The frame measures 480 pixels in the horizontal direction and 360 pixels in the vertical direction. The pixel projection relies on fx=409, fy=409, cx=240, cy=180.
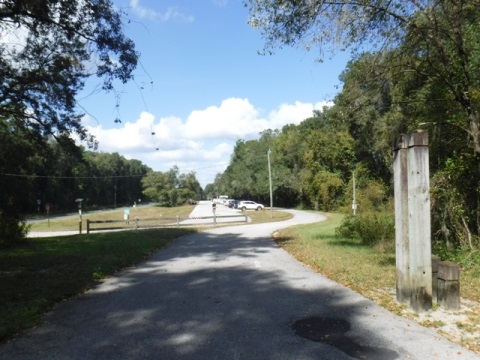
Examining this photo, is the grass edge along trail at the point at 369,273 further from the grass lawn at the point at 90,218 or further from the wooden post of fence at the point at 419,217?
the grass lawn at the point at 90,218

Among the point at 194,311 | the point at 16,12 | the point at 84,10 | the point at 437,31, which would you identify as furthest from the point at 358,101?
the point at 16,12

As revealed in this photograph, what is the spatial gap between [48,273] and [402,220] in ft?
27.2

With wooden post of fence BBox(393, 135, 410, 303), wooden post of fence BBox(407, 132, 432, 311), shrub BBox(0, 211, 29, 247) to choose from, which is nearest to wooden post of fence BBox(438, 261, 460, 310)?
wooden post of fence BBox(407, 132, 432, 311)

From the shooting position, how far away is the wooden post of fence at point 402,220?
6590mm

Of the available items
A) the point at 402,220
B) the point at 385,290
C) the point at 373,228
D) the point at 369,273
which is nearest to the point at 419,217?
the point at 402,220

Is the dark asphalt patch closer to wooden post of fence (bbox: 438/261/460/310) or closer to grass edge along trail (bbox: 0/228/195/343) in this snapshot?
wooden post of fence (bbox: 438/261/460/310)

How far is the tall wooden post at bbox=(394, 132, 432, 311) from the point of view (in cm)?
633

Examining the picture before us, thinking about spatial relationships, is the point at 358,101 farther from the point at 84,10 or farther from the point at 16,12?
the point at 16,12

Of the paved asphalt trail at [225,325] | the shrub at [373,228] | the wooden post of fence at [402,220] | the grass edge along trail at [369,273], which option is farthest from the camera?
the shrub at [373,228]

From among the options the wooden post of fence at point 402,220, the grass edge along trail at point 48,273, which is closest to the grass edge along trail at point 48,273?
the grass edge along trail at point 48,273

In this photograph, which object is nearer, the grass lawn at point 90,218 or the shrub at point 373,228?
the shrub at point 373,228

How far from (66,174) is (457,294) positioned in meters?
91.3

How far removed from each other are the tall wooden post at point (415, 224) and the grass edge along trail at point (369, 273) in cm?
32

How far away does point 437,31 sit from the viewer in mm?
9281
